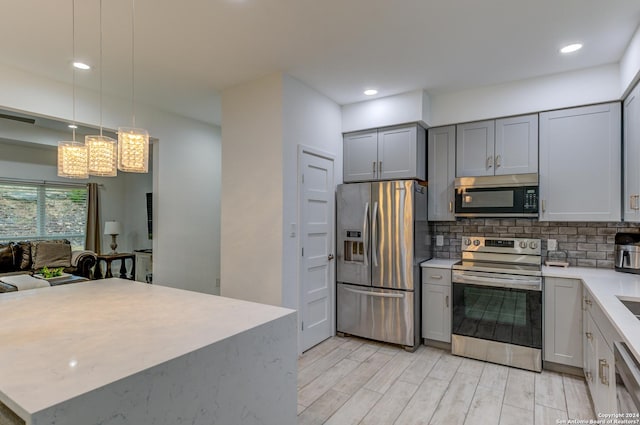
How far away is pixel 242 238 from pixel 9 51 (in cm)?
239

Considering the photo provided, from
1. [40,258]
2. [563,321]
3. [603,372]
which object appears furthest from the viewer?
[40,258]

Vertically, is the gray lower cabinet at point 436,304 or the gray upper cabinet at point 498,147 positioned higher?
the gray upper cabinet at point 498,147

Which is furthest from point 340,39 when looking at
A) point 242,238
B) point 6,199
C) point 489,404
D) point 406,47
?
point 6,199

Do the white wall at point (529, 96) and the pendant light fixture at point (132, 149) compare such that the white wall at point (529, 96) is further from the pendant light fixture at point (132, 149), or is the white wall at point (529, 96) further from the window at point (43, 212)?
the window at point (43, 212)

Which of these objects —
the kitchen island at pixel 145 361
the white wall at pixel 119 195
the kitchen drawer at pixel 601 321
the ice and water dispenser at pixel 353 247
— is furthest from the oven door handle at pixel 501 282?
the white wall at pixel 119 195

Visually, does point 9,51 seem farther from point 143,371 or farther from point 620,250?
point 620,250

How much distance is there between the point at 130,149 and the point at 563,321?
3.48m

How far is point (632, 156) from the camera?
2.61 m

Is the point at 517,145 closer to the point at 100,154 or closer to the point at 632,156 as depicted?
the point at 632,156

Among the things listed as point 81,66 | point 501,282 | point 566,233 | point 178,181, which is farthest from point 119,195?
point 566,233

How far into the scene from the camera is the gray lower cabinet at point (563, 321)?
9.08 feet

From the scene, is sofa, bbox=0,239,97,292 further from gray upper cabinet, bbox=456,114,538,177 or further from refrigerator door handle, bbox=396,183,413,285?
gray upper cabinet, bbox=456,114,538,177

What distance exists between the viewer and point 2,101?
2.91 metres

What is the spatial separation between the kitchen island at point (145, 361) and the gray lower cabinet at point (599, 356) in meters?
1.64
